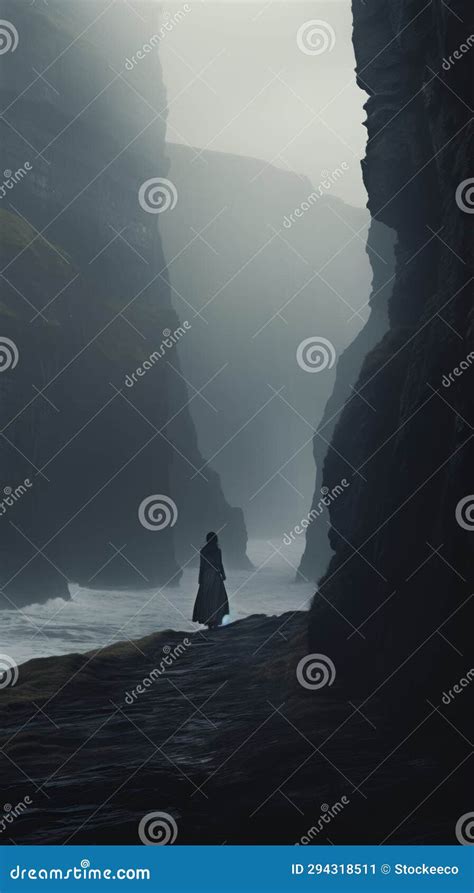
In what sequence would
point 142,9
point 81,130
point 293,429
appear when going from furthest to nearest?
1. point 293,429
2. point 142,9
3. point 81,130

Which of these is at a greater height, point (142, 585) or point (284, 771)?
point (284, 771)

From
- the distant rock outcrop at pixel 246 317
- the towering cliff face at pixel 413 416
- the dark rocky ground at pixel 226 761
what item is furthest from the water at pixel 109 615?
the distant rock outcrop at pixel 246 317

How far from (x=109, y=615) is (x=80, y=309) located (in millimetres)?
26188

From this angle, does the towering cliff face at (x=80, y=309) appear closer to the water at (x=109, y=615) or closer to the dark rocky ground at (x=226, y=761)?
the water at (x=109, y=615)

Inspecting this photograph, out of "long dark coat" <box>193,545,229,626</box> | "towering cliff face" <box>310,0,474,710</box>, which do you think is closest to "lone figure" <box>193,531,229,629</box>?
"long dark coat" <box>193,545,229,626</box>

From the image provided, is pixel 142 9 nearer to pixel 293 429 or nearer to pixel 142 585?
pixel 142 585

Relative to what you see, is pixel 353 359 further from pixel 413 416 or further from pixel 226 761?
pixel 226 761

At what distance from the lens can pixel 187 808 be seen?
979 cm

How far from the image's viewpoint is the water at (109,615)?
37.7 meters

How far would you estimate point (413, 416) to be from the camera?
1264 cm

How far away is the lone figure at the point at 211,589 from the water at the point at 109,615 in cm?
Result: 275
